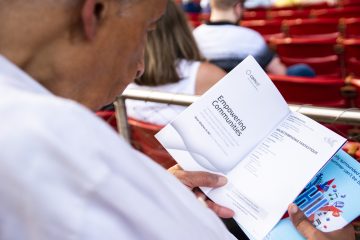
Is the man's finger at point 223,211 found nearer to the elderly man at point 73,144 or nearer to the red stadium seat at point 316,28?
the elderly man at point 73,144

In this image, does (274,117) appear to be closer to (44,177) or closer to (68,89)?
(68,89)

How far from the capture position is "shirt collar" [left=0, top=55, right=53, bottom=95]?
0.56 m

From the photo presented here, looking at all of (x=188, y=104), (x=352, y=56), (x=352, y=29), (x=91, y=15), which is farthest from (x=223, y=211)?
(x=352, y=29)

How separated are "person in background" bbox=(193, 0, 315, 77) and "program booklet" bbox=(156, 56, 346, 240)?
71.2 inches

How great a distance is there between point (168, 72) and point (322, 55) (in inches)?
77.9

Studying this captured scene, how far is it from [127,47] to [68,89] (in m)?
0.09

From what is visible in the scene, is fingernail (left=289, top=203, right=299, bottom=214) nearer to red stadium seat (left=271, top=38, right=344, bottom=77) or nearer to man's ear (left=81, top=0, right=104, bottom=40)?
man's ear (left=81, top=0, right=104, bottom=40)

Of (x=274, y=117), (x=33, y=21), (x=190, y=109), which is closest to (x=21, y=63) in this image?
(x=33, y=21)

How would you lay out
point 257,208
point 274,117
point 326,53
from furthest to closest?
1. point 326,53
2. point 274,117
3. point 257,208

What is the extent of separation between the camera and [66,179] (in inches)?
Answer: 19.1

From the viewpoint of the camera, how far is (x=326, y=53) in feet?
12.7

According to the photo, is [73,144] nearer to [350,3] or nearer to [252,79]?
[252,79]

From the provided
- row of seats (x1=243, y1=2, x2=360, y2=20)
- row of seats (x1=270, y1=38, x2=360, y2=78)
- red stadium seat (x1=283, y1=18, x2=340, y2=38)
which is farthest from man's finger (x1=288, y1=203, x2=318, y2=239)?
row of seats (x1=243, y1=2, x2=360, y2=20)

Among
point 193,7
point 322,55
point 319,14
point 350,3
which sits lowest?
point 193,7
